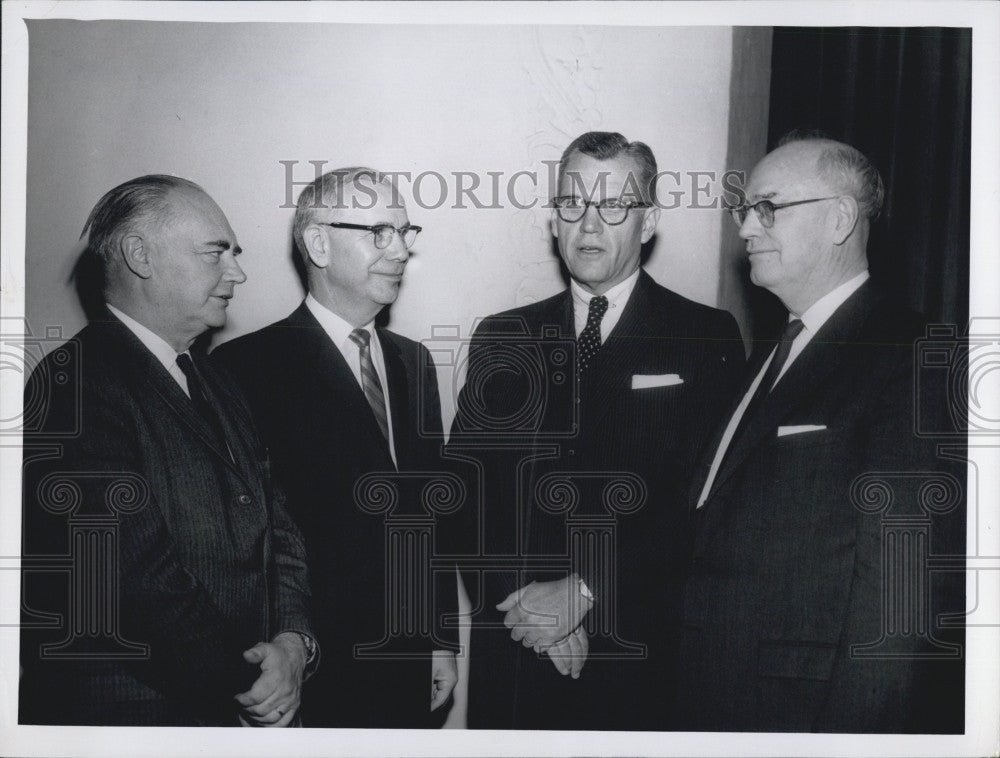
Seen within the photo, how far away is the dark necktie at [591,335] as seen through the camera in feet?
9.85

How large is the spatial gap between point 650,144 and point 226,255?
1280 mm

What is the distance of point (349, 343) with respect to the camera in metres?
3.02

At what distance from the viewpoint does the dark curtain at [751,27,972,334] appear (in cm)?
301

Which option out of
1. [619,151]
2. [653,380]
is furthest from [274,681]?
Result: [619,151]

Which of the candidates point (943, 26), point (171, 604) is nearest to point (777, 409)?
point (943, 26)

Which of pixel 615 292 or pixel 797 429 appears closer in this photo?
pixel 797 429

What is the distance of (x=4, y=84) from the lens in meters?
3.06

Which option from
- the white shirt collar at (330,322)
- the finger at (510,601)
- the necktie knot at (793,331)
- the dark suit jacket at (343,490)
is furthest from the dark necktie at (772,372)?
the white shirt collar at (330,322)

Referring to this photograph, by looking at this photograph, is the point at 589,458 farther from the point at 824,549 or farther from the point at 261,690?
the point at 261,690

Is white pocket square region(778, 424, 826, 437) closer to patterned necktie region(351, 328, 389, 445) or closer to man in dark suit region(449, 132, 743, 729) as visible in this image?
man in dark suit region(449, 132, 743, 729)

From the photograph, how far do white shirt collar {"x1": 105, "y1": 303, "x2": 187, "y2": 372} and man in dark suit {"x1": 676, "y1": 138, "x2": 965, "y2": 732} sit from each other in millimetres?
1552

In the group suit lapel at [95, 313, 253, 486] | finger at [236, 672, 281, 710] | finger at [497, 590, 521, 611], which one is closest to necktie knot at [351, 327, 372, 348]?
suit lapel at [95, 313, 253, 486]

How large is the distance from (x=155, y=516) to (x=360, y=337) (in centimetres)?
77

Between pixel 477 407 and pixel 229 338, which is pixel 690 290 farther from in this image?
pixel 229 338
